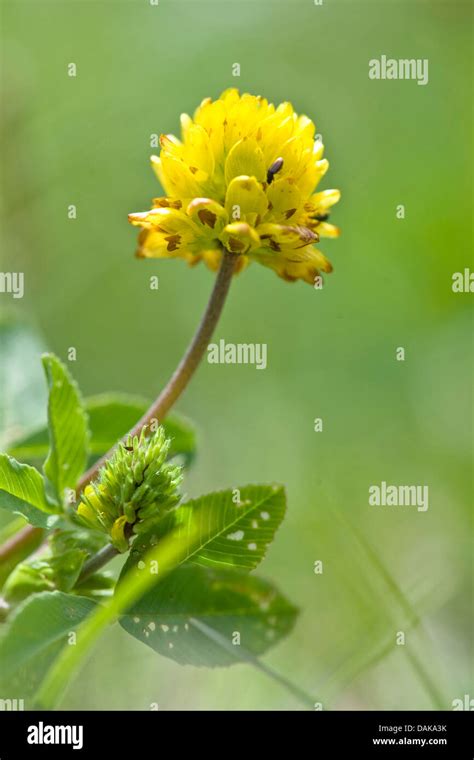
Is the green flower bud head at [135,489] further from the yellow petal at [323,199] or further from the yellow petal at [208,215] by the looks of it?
the yellow petal at [323,199]

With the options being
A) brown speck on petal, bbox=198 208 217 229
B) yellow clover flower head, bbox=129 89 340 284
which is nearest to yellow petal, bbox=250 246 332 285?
yellow clover flower head, bbox=129 89 340 284

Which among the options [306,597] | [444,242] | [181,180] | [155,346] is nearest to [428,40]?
[444,242]

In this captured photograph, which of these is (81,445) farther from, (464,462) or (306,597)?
(464,462)

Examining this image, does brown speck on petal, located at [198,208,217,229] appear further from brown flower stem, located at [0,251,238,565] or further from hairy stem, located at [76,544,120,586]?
hairy stem, located at [76,544,120,586]

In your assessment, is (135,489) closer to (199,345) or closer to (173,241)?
(199,345)

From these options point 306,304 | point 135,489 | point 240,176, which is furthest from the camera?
point 306,304

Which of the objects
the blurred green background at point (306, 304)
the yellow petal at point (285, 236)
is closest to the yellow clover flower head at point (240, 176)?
the yellow petal at point (285, 236)

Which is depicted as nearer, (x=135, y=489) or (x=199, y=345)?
(x=135, y=489)

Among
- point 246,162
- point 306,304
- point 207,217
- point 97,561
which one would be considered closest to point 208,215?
point 207,217
